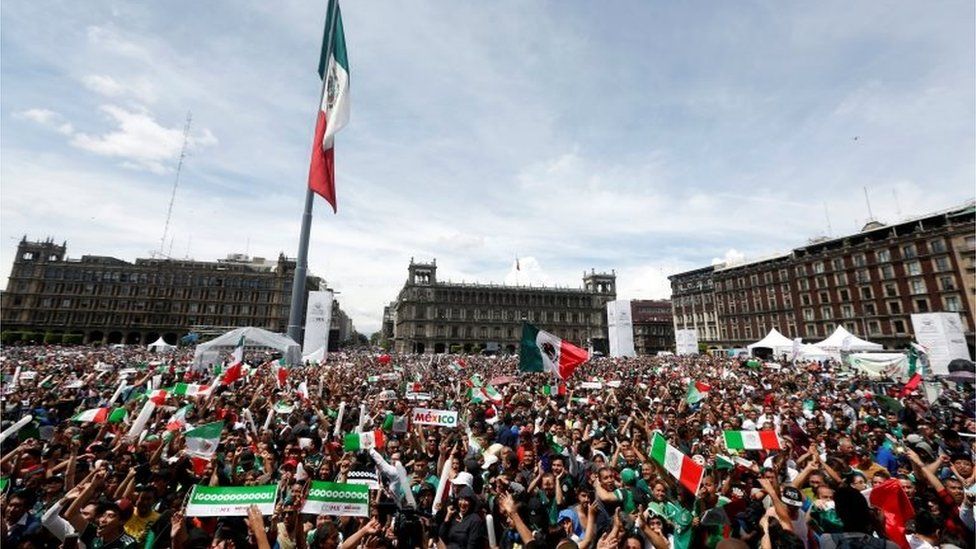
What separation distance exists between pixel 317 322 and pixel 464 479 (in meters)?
31.8

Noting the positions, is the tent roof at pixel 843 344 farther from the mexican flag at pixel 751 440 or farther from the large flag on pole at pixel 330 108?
the large flag on pole at pixel 330 108

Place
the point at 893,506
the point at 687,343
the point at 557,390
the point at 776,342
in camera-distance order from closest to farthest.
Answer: the point at 893,506 → the point at 557,390 → the point at 776,342 → the point at 687,343

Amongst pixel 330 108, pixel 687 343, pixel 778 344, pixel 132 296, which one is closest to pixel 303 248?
pixel 330 108

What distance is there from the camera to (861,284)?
71.4 meters

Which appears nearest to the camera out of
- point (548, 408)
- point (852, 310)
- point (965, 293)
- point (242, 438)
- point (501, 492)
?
point (501, 492)

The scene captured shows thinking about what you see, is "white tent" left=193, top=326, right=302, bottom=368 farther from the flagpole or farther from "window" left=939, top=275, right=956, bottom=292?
"window" left=939, top=275, right=956, bottom=292

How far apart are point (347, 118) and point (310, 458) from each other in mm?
18952

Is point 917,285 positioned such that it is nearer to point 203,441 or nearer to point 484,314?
point 484,314

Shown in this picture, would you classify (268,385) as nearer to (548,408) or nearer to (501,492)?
(548,408)

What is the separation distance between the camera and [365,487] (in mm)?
5051

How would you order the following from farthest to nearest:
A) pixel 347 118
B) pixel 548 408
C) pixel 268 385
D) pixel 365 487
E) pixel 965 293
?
1. pixel 965 293
2. pixel 347 118
3. pixel 268 385
4. pixel 548 408
5. pixel 365 487

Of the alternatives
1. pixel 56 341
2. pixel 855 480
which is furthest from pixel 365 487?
pixel 56 341

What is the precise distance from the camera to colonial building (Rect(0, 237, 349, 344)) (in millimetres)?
88000

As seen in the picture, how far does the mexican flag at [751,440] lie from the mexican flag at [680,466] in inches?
107
